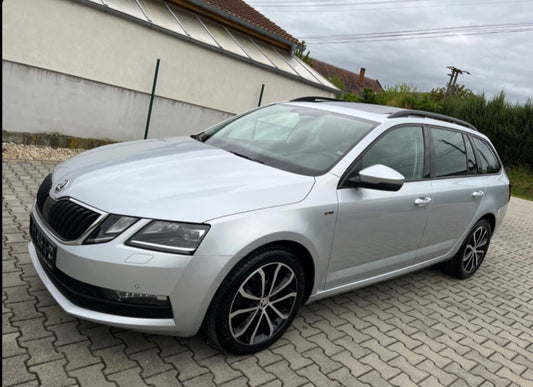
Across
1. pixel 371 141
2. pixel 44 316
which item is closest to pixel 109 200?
pixel 44 316

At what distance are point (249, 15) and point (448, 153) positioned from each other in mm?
11181

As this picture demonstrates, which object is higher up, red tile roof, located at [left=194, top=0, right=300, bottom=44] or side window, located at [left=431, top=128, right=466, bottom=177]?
red tile roof, located at [left=194, top=0, right=300, bottom=44]

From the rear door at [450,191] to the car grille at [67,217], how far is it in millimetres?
2844

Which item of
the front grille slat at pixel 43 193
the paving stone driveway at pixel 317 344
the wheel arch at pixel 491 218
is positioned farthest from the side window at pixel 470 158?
the front grille slat at pixel 43 193

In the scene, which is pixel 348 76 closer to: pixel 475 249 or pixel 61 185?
pixel 475 249

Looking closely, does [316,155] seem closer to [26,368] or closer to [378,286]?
[378,286]

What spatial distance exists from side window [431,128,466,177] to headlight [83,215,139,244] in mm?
2857

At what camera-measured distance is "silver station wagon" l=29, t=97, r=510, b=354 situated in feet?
7.97

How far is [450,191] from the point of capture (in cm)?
414

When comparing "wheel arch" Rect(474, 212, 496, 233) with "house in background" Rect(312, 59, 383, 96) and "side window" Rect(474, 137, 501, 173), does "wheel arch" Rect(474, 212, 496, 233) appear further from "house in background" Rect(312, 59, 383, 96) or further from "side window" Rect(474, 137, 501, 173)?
"house in background" Rect(312, 59, 383, 96)

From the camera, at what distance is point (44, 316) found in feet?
9.44

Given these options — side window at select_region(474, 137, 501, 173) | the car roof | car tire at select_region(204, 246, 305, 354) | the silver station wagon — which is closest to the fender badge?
the silver station wagon

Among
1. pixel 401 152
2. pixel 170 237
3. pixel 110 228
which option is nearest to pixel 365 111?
pixel 401 152

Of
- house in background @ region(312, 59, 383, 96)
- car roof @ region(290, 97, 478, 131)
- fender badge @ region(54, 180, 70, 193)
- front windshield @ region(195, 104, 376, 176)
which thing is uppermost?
house in background @ region(312, 59, 383, 96)
